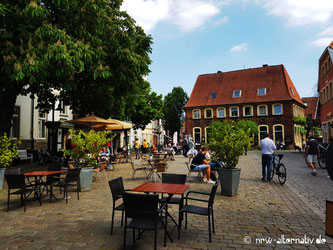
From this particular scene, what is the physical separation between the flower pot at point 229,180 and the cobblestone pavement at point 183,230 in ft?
0.82

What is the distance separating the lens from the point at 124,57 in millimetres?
9430

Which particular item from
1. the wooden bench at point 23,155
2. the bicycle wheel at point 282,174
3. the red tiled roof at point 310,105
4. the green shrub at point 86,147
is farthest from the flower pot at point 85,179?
the red tiled roof at point 310,105

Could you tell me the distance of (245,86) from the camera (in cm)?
4069

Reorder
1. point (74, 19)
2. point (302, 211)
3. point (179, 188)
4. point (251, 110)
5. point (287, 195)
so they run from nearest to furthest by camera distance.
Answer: point (179, 188) < point (302, 211) < point (287, 195) < point (74, 19) < point (251, 110)

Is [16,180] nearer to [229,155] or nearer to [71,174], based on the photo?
[71,174]

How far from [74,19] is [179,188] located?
25.2 feet

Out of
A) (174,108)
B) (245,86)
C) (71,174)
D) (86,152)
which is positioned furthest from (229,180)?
(174,108)

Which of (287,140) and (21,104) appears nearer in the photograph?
(21,104)

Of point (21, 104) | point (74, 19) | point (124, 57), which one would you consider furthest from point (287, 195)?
point (21, 104)

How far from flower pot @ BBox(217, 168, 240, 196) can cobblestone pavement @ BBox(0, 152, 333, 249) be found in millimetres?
250

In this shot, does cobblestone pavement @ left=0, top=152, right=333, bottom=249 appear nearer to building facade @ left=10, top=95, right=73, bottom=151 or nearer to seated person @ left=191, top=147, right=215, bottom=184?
seated person @ left=191, top=147, right=215, bottom=184

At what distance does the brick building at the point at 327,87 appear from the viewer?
2314 cm

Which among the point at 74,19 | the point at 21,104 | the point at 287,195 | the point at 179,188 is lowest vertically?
the point at 287,195

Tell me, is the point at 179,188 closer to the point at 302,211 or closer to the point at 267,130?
the point at 302,211
